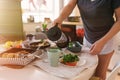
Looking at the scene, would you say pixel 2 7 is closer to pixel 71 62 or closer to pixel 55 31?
pixel 55 31

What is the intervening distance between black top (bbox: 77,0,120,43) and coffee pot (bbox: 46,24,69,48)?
258 millimetres

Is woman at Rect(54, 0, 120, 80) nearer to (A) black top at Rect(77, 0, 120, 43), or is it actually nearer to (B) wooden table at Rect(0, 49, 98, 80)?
(A) black top at Rect(77, 0, 120, 43)

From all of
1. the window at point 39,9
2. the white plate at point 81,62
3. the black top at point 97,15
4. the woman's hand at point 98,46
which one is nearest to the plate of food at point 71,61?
the white plate at point 81,62

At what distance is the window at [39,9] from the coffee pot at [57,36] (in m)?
1.89

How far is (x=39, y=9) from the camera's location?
11.2ft

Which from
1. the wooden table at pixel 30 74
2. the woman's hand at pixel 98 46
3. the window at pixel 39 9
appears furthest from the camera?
the window at pixel 39 9

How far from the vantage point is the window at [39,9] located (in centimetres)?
332

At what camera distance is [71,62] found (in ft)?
4.06

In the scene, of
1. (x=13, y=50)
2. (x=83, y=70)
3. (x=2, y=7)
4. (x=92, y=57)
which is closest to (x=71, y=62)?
(x=83, y=70)

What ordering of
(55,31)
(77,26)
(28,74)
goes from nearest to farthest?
1. (28,74)
2. (55,31)
3. (77,26)

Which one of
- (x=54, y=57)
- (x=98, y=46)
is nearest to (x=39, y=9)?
(x=98, y=46)

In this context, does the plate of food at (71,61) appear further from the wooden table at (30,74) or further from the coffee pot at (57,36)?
the coffee pot at (57,36)

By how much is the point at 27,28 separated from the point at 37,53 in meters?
1.95

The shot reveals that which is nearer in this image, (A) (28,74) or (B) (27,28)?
(A) (28,74)
